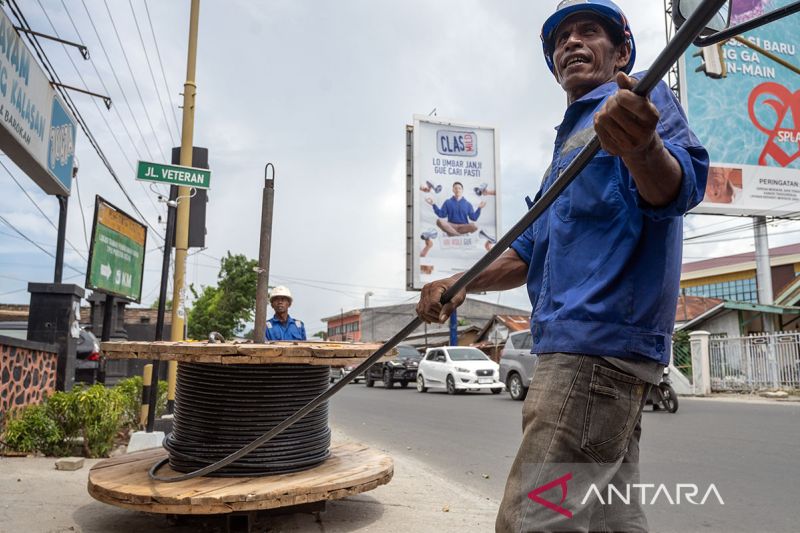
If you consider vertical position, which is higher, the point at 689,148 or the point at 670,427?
the point at 689,148

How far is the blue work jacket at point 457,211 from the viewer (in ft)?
89.5

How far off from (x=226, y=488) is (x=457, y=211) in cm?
2465

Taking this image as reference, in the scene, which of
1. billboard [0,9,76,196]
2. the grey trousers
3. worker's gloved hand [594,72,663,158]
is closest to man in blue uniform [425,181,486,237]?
billboard [0,9,76,196]

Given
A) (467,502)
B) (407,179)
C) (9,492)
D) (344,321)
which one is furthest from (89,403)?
(344,321)

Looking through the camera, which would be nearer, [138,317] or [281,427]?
[281,427]

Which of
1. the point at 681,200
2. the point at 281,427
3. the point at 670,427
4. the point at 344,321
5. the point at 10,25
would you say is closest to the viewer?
the point at 681,200

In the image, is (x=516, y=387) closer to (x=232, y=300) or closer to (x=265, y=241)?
(x=265, y=241)

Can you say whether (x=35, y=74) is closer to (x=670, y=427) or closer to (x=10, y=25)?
(x=10, y=25)

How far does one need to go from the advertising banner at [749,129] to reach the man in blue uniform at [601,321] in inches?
854

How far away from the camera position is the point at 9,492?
A: 4492 mm

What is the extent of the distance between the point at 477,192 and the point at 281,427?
85.1 ft

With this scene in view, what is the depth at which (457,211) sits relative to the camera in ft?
90.0

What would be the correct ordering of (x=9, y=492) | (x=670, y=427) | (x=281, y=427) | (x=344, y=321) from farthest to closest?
(x=344, y=321) → (x=670, y=427) → (x=9, y=492) → (x=281, y=427)

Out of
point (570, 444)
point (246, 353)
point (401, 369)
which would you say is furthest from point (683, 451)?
point (401, 369)
